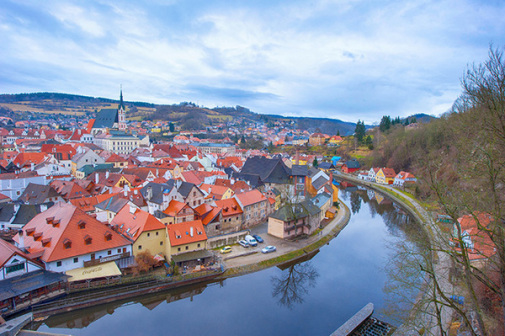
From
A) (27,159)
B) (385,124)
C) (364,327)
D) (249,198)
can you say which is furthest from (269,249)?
(385,124)

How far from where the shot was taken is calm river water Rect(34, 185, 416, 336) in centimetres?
1452

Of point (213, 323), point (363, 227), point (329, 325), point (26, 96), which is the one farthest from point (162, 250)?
point (26, 96)

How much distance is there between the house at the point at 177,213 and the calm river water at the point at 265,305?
6334mm

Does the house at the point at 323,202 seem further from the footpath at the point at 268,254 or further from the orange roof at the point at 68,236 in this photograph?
the orange roof at the point at 68,236

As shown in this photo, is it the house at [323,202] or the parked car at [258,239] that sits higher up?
the house at [323,202]

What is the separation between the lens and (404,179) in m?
49.0

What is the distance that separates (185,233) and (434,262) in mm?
16453

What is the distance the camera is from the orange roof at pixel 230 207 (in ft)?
83.5

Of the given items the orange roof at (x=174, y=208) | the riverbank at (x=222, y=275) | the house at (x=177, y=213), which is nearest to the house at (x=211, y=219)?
the house at (x=177, y=213)

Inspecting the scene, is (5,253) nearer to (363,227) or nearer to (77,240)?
(77,240)

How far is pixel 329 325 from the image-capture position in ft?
49.4

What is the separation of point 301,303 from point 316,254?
669 centimetres

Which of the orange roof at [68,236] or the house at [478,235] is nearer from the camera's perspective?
the house at [478,235]

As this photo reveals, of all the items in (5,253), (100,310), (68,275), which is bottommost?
(100,310)
